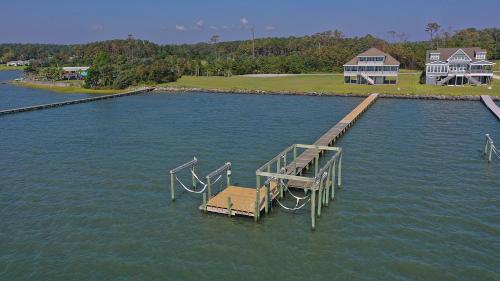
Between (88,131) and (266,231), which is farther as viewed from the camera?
(88,131)

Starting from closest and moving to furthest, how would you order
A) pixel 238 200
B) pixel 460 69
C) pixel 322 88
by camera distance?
pixel 238 200 → pixel 460 69 → pixel 322 88

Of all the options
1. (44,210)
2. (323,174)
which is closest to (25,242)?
(44,210)

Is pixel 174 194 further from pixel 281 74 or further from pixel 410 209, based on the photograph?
pixel 281 74

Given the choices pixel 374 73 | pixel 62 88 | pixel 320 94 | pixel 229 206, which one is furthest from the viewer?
pixel 62 88

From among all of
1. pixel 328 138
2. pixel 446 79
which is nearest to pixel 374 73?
pixel 446 79

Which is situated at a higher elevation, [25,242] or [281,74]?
[281,74]

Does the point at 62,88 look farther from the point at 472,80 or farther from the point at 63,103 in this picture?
the point at 472,80

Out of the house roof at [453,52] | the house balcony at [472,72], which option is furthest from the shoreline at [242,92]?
the house roof at [453,52]
